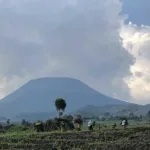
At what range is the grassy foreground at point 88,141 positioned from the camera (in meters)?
26.4

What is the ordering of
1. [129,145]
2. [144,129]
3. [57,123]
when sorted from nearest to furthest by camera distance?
[129,145] → [144,129] → [57,123]

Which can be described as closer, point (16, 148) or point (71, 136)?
point (16, 148)

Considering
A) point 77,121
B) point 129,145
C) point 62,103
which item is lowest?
point 129,145

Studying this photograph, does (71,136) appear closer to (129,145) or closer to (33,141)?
(33,141)

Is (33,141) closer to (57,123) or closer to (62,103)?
(57,123)

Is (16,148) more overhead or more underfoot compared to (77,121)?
more underfoot

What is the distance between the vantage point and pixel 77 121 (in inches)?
1752

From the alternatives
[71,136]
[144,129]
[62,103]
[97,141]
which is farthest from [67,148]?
[62,103]

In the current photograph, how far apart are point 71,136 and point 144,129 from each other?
18.8 ft

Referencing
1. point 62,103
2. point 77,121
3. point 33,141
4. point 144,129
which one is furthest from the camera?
point 62,103

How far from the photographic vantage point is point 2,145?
98.5 ft

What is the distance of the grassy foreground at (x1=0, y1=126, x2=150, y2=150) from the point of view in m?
26.4

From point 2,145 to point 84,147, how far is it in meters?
5.91

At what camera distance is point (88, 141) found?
98.2 ft
